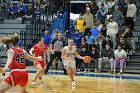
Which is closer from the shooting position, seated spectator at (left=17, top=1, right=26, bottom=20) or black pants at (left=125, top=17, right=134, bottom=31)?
black pants at (left=125, top=17, right=134, bottom=31)

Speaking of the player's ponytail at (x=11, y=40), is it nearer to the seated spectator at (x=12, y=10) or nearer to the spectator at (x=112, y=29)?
the spectator at (x=112, y=29)

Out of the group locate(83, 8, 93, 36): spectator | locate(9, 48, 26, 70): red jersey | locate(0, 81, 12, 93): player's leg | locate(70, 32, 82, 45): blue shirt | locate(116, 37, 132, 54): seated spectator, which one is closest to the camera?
locate(0, 81, 12, 93): player's leg

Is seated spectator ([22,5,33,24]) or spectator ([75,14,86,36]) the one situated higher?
seated spectator ([22,5,33,24])

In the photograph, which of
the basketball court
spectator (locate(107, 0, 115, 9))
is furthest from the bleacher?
spectator (locate(107, 0, 115, 9))

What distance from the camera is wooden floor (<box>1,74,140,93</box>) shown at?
1316 centimetres

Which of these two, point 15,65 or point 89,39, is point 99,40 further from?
point 15,65

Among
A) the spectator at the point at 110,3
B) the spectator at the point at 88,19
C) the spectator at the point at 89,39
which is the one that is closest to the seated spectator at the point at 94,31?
the spectator at the point at 89,39

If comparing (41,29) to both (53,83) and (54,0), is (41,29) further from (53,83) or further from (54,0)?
(53,83)

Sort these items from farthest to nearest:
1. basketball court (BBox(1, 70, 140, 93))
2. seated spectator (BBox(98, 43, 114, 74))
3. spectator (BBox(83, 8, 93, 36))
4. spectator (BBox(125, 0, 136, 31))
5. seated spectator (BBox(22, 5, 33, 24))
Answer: seated spectator (BBox(22, 5, 33, 24)) → spectator (BBox(83, 8, 93, 36)) → spectator (BBox(125, 0, 136, 31)) → seated spectator (BBox(98, 43, 114, 74)) → basketball court (BBox(1, 70, 140, 93))

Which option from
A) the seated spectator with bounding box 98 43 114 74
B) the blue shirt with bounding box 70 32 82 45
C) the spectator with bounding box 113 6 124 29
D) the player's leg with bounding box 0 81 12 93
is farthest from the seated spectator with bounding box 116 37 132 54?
the player's leg with bounding box 0 81 12 93

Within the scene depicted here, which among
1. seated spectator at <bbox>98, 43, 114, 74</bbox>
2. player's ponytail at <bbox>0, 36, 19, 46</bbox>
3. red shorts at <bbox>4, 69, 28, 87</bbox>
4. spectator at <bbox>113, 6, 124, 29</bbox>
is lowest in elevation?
seated spectator at <bbox>98, 43, 114, 74</bbox>

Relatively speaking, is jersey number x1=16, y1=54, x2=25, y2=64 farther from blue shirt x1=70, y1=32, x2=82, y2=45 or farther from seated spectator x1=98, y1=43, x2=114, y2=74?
blue shirt x1=70, y1=32, x2=82, y2=45

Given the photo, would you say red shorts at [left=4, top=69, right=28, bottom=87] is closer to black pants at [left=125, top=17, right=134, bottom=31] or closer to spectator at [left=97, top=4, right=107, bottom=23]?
spectator at [left=97, top=4, right=107, bottom=23]

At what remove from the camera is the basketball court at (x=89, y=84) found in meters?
13.3
